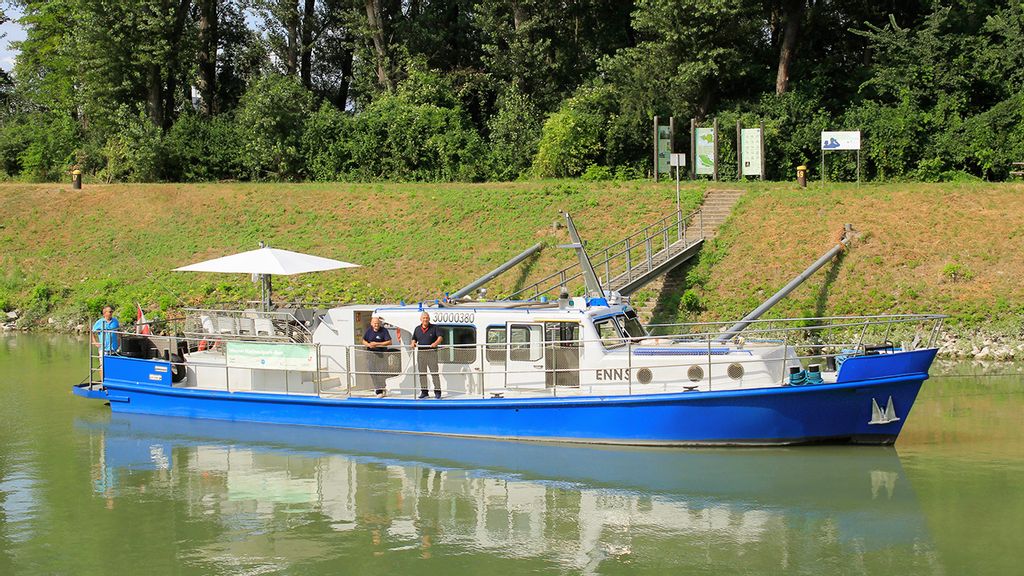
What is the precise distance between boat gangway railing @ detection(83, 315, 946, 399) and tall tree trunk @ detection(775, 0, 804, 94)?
23.6 metres

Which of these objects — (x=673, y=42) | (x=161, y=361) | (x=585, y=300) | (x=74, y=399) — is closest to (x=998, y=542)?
(x=585, y=300)

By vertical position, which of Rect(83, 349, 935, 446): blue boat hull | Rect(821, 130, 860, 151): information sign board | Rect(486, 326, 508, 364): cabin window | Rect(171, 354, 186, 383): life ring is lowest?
Rect(83, 349, 935, 446): blue boat hull

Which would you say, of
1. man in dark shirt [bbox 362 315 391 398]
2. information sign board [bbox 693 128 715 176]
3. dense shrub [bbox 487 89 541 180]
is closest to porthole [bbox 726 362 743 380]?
man in dark shirt [bbox 362 315 391 398]

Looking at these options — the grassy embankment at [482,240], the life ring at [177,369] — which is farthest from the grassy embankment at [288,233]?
the life ring at [177,369]

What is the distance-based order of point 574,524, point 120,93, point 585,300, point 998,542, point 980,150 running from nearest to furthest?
point 998,542 → point 574,524 → point 585,300 → point 980,150 → point 120,93

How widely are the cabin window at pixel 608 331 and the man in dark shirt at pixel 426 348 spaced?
2750mm

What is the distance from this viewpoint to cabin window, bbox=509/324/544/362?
18.7 metres

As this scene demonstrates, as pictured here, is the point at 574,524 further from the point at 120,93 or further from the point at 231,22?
the point at 231,22

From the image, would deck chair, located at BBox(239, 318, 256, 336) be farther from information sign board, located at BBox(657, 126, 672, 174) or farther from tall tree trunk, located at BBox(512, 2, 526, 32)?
tall tree trunk, located at BBox(512, 2, 526, 32)

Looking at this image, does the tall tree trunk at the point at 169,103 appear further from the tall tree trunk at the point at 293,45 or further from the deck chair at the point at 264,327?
the deck chair at the point at 264,327

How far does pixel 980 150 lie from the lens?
37.6m

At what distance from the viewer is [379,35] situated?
50.4 meters

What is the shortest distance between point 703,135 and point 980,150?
30.7 ft

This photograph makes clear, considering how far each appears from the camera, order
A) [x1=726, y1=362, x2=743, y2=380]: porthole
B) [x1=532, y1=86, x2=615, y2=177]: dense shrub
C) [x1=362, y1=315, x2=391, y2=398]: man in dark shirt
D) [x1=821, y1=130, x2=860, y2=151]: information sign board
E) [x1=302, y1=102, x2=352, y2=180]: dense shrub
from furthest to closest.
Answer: [x1=302, y1=102, x2=352, y2=180]: dense shrub → [x1=532, y1=86, x2=615, y2=177]: dense shrub → [x1=821, y1=130, x2=860, y2=151]: information sign board → [x1=362, y1=315, x2=391, y2=398]: man in dark shirt → [x1=726, y1=362, x2=743, y2=380]: porthole
